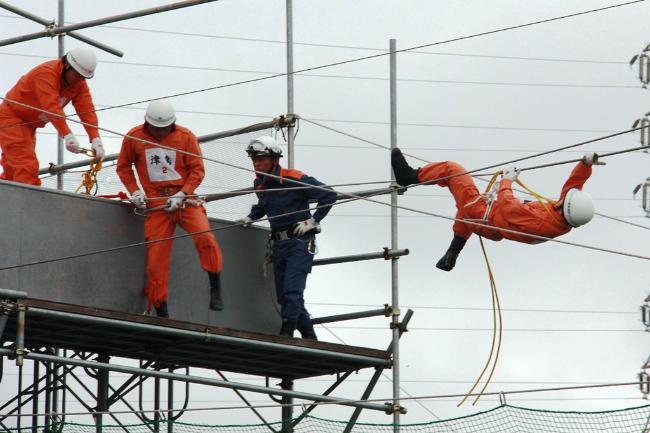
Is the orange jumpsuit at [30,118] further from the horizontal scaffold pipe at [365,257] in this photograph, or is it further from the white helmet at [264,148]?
the horizontal scaffold pipe at [365,257]

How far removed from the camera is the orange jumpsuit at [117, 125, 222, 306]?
17.3 meters

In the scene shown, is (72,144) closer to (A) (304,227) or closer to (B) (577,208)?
(A) (304,227)

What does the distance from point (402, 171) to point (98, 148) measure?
10.1ft

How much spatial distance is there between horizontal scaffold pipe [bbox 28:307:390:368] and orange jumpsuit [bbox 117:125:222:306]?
2.59ft

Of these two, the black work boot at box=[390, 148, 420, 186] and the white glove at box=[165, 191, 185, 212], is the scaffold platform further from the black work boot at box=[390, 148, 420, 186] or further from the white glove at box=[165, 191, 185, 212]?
the black work boot at box=[390, 148, 420, 186]

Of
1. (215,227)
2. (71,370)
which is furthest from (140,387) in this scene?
(215,227)

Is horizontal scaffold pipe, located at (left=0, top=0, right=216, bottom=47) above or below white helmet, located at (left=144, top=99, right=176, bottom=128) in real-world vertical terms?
above

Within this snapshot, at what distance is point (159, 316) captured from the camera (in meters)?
17.2

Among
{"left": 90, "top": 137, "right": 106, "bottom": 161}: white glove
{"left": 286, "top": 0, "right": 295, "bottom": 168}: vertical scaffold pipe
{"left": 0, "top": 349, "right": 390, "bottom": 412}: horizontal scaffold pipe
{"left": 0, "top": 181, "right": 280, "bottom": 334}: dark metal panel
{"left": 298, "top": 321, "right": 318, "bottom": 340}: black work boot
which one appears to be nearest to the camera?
{"left": 0, "top": 349, "right": 390, "bottom": 412}: horizontal scaffold pipe

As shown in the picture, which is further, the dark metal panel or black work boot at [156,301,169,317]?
black work boot at [156,301,169,317]

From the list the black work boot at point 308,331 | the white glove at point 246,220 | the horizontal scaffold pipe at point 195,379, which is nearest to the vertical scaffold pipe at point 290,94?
the white glove at point 246,220

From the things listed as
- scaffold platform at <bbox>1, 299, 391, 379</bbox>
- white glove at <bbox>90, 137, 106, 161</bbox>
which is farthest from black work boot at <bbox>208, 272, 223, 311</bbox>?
white glove at <bbox>90, 137, 106, 161</bbox>

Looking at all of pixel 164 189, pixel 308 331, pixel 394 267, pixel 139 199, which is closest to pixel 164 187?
pixel 164 189

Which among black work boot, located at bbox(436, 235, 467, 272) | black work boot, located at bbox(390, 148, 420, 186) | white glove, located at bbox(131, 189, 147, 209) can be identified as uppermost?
black work boot, located at bbox(390, 148, 420, 186)
